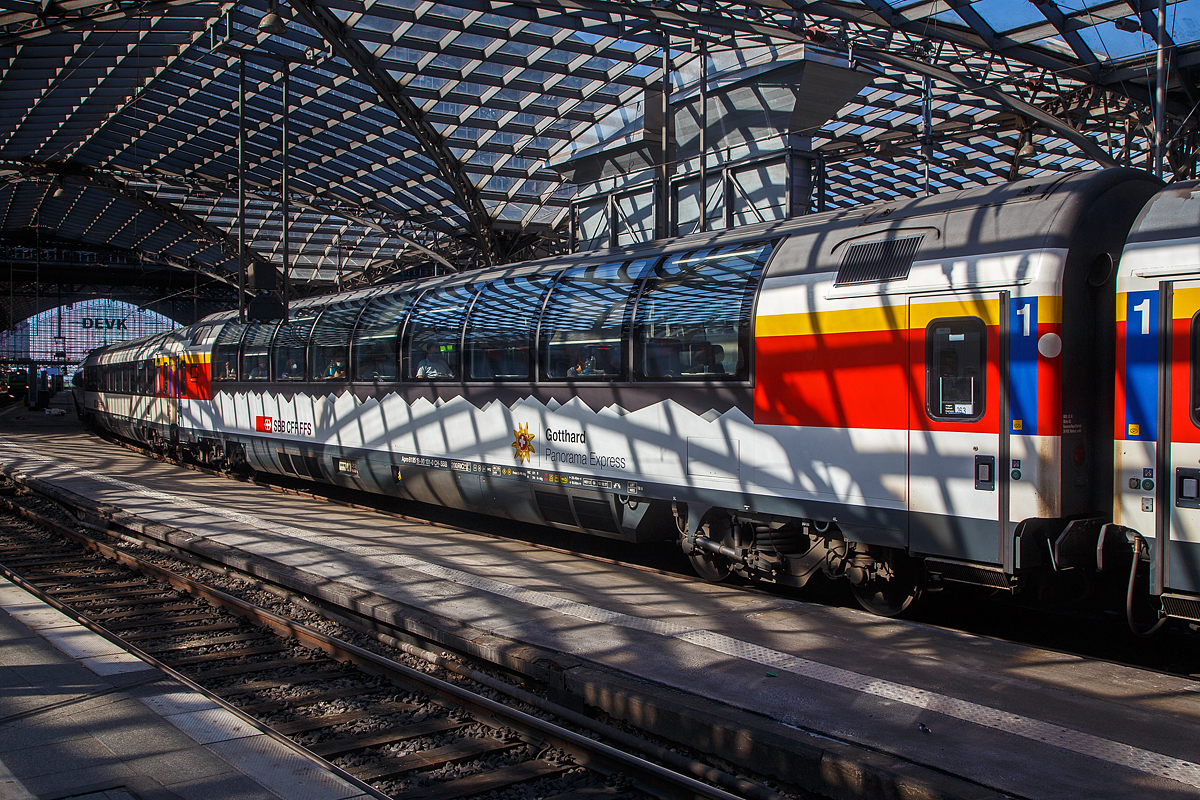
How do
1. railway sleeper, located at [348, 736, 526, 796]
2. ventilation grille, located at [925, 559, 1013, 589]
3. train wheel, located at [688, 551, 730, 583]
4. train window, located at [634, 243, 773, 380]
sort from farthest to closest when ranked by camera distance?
1. train wheel, located at [688, 551, 730, 583]
2. train window, located at [634, 243, 773, 380]
3. ventilation grille, located at [925, 559, 1013, 589]
4. railway sleeper, located at [348, 736, 526, 796]

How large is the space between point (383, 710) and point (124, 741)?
1.64 m

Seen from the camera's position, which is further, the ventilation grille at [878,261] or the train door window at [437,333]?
the train door window at [437,333]

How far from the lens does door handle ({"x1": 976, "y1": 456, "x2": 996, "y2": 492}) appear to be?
7062 millimetres

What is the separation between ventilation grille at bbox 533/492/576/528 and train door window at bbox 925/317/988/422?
188 inches

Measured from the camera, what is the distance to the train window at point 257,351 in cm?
1783

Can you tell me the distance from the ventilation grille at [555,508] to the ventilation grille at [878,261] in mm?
4408

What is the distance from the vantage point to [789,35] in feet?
70.3

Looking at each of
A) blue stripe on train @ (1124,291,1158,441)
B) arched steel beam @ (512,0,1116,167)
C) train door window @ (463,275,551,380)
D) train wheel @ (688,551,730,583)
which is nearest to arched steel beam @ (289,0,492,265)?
arched steel beam @ (512,0,1116,167)

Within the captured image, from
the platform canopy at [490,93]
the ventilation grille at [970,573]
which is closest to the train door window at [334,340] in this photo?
the platform canopy at [490,93]

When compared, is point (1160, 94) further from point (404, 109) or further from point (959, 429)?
point (404, 109)

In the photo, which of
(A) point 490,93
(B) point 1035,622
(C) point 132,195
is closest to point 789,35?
(A) point 490,93

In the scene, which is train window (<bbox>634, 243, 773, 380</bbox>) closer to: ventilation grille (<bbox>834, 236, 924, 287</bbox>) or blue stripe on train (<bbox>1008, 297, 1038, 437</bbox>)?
ventilation grille (<bbox>834, 236, 924, 287</bbox>)

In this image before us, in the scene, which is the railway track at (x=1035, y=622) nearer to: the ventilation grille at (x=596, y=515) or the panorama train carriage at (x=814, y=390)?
the ventilation grille at (x=596, y=515)

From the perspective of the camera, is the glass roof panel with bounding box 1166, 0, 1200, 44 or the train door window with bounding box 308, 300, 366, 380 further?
the glass roof panel with bounding box 1166, 0, 1200, 44
